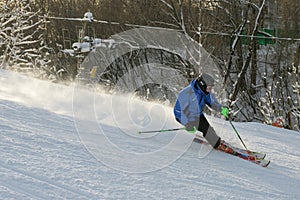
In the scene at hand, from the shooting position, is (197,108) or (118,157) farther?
(197,108)

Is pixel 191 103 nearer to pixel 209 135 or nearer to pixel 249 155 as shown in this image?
pixel 209 135

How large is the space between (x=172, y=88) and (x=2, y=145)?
11.5 metres

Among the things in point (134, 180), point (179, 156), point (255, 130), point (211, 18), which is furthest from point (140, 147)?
point (211, 18)

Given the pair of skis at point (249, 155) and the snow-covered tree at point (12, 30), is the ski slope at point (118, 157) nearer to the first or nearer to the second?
the pair of skis at point (249, 155)

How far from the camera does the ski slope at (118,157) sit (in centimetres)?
301

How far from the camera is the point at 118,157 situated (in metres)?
3.88

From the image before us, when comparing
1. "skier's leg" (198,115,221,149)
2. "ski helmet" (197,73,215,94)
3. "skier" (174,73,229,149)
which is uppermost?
"ski helmet" (197,73,215,94)

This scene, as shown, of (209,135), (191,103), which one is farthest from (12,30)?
(209,135)

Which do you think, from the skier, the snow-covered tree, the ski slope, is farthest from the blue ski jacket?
the snow-covered tree

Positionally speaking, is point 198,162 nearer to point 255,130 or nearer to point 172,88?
point 255,130

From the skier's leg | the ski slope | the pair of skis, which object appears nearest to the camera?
the ski slope

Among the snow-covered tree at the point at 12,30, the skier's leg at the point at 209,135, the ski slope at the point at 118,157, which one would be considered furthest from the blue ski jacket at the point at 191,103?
the snow-covered tree at the point at 12,30

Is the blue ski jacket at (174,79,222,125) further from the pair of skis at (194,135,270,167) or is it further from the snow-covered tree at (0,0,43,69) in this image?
the snow-covered tree at (0,0,43,69)

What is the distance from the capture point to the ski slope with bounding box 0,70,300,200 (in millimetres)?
3014
